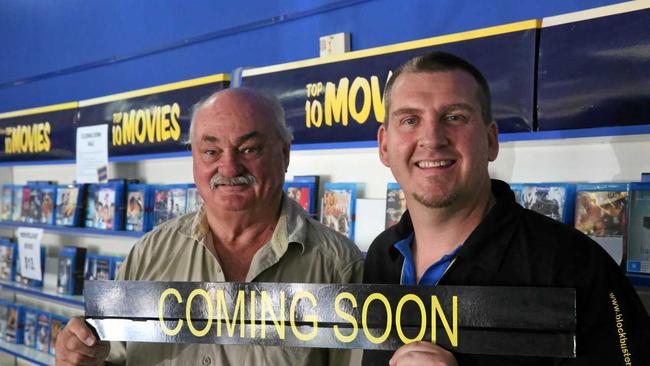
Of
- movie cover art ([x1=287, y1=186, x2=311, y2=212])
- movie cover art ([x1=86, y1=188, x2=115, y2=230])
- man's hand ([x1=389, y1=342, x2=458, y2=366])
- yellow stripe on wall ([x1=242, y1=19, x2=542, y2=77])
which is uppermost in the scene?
yellow stripe on wall ([x1=242, y1=19, x2=542, y2=77])

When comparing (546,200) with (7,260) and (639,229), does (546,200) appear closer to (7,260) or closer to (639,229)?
(639,229)

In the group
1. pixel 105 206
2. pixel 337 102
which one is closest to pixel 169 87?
pixel 105 206

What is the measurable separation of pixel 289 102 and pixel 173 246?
4.33 feet

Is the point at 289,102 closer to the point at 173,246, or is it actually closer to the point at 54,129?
the point at 173,246

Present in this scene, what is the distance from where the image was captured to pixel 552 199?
249 centimetres

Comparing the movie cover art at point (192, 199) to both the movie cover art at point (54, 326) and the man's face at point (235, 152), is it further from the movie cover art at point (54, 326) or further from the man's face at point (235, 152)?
the man's face at point (235, 152)

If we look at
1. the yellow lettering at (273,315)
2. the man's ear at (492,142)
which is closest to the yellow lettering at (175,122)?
the yellow lettering at (273,315)

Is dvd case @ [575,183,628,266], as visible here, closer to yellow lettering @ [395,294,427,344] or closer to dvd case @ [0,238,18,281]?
yellow lettering @ [395,294,427,344]

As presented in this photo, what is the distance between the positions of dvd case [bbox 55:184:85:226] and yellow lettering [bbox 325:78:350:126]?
255 centimetres

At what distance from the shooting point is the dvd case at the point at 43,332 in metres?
5.04

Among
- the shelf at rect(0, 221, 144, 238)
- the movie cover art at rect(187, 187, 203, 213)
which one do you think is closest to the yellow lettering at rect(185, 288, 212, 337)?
the movie cover art at rect(187, 187, 203, 213)

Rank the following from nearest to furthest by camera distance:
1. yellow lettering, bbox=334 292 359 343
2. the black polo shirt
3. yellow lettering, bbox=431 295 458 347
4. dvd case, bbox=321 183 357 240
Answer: the black polo shirt < yellow lettering, bbox=431 295 458 347 < yellow lettering, bbox=334 292 359 343 < dvd case, bbox=321 183 357 240

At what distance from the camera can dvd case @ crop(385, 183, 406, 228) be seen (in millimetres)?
2959

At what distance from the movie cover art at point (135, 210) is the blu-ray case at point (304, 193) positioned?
1.34 m
